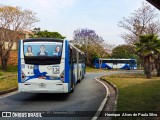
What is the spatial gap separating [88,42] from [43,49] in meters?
62.7

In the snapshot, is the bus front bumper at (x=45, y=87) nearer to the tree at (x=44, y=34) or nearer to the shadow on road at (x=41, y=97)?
the shadow on road at (x=41, y=97)

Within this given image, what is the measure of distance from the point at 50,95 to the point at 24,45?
11.8 ft

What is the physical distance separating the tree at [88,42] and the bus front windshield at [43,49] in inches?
2418

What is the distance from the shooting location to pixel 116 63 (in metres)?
75.7

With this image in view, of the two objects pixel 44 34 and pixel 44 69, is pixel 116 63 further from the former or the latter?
pixel 44 69

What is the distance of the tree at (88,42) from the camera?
252ft

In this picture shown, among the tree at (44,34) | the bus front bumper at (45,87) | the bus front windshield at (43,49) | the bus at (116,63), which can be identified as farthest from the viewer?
the bus at (116,63)

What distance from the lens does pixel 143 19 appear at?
50562 mm

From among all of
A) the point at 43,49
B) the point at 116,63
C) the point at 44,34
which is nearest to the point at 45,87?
the point at 43,49

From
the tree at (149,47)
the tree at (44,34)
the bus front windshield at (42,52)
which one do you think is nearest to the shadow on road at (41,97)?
the bus front windshield at (42,52)

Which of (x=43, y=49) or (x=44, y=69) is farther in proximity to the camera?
(x=43, y=49)

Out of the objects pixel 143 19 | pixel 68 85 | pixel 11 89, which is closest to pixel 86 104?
pixel 68 85

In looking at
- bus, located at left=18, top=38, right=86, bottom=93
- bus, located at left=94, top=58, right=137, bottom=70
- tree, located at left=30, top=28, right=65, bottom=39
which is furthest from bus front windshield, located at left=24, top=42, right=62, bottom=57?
bus, located at left=94, top=58, right=137, bottom=70

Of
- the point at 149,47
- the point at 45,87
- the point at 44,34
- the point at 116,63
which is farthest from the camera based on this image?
the point at 116,63
